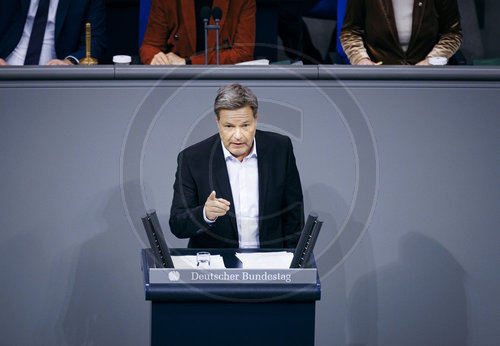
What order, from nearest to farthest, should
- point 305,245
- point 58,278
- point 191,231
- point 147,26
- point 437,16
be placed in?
point 305,245 → point 191,231 → point 58,278 → point 437,16 → point 147,26

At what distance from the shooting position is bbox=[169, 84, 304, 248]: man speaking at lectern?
7.80 ft

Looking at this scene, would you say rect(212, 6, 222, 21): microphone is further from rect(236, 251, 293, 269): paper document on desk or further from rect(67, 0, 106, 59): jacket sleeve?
rect(236, 251, 293, 269): paper document on desk

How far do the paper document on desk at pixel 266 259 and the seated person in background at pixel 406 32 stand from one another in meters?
1.56

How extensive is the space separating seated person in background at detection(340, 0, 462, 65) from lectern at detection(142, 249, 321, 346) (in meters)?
1.81

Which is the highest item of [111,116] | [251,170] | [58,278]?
[111,116]

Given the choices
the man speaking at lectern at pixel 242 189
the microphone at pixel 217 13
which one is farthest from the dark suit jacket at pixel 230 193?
the microphone at pixel 217 13

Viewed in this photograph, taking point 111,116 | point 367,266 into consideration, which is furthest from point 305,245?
point 111,116

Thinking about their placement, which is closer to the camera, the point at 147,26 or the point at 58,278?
the point at 58,278

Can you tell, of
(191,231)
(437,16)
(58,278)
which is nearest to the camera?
(191,231)

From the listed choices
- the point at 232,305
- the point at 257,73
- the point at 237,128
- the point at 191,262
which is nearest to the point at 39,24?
the point at 257,73

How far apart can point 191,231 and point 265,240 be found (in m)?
0.27

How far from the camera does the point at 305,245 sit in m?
1.90

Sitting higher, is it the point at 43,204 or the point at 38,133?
the point at 38,133

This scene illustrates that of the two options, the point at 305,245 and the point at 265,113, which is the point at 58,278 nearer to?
the point at 265,113
